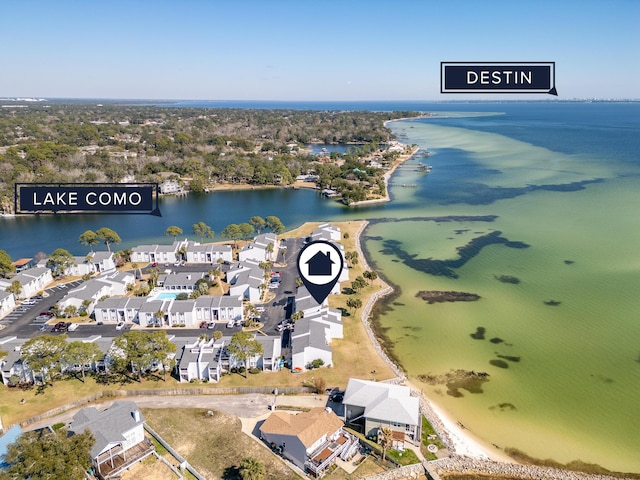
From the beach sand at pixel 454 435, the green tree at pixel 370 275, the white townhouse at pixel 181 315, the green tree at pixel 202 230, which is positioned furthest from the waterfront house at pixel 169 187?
the beach sand at pixel 454 435

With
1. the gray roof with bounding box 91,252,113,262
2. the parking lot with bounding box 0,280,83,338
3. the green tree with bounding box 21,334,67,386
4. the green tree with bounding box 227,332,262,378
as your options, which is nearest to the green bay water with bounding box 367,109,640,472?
the green tree with bounding box 227,332,262,378

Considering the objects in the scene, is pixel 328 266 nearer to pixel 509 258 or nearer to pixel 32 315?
pixel 32 315

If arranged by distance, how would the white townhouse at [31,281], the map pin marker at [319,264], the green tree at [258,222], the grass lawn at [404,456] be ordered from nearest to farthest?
the map pin marker at [319,264], the grass lawn at [404,456], the white townhouse at [31,281], the green tree at [258,222]

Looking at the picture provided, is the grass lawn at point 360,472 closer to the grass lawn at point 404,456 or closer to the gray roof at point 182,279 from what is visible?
the grass lawn at point 404,456

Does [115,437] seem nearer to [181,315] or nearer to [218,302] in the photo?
[181,315]

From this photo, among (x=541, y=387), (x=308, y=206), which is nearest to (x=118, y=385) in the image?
(x=541, y=387)

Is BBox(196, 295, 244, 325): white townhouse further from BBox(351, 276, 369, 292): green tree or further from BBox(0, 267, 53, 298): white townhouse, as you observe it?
BBox(0, 267, 53, 298): white townhouse
